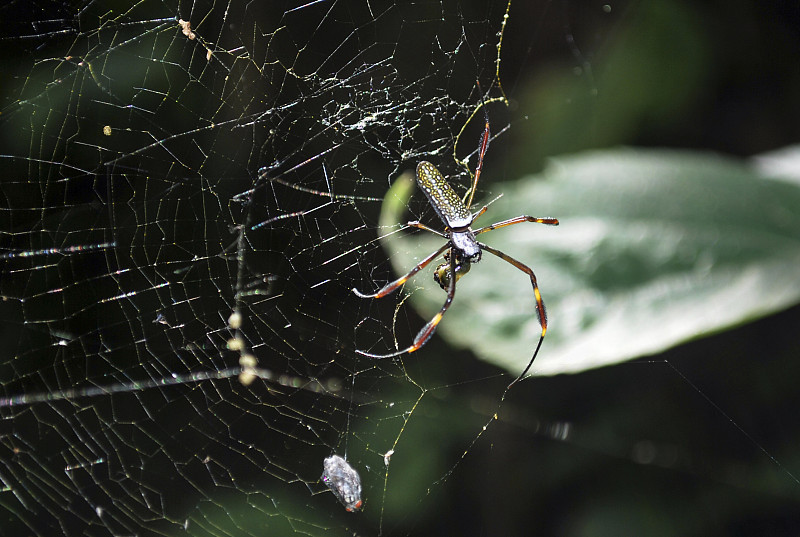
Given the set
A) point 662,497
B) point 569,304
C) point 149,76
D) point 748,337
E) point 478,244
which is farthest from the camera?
point 748,337

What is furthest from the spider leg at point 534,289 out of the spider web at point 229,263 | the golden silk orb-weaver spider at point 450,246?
the spider web at point 229,263

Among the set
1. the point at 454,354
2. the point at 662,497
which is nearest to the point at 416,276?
the point at 454,354

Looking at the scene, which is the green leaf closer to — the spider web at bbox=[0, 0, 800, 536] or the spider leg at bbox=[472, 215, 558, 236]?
the spider leg at bbox=[472, 215, 558, 236]

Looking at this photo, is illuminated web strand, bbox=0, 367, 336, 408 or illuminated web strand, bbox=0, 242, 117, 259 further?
illuminated web strand, bbox=0, 367, 336, 408

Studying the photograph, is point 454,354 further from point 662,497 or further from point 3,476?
point 3,476

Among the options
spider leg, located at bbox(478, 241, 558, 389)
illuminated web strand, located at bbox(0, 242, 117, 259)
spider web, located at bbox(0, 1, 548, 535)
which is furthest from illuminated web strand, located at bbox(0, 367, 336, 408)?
spider leg, located at bbox(478, 241, 558, 389)

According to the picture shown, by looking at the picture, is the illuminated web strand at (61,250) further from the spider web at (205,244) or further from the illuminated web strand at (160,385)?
the illuminated web strand at (160,385)
